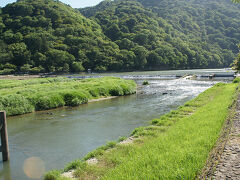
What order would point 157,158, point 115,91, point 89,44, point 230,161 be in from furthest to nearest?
point 89,44 < point 115,91 < point 157,158 < point 230,161

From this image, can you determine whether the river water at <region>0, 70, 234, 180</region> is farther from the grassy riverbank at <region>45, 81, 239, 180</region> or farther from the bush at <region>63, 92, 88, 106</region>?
the grassy riverbank at <region>45, 81, 239, 180</region>

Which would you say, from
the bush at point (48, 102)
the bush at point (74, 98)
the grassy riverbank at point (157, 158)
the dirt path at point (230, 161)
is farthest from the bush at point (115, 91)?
the dirt path at point (230, 161)

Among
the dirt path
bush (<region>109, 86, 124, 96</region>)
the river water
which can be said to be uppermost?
the dirt path

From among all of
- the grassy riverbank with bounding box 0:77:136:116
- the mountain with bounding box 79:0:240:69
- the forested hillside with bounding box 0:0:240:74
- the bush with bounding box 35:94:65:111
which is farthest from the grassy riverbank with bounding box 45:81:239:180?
the mountain with bounding box 79:0:240:69

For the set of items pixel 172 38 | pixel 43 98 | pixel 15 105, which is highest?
pixel 172 38

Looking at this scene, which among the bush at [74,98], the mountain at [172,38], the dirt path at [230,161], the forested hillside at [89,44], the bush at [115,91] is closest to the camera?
the dirt path at [230,161]

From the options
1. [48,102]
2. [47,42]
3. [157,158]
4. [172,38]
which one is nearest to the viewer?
[157,158]

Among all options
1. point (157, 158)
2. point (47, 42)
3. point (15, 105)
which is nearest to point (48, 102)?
point (15, 105)

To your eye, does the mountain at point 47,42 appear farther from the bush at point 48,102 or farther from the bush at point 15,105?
the bush at point 15,105

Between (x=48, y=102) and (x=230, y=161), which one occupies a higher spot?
(x=230, y=161)

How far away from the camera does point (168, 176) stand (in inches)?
231

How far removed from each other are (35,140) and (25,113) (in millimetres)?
8390

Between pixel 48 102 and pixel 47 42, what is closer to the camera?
pixel 48 102

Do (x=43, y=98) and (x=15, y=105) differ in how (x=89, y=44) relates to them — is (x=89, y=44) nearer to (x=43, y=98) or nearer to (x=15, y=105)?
(x=43, y=98)
